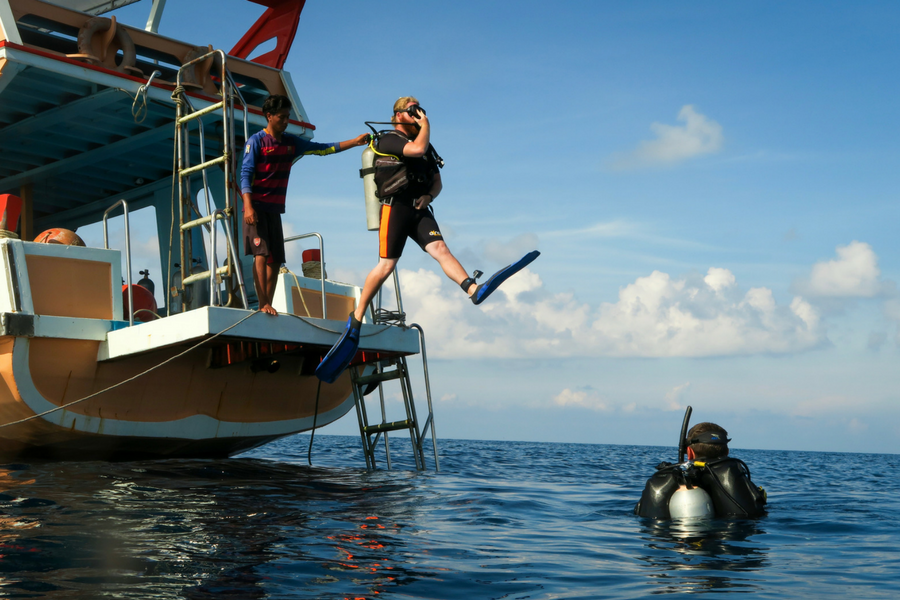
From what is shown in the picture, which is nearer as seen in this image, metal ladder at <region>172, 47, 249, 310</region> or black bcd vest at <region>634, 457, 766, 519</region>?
black bcd vest at <region>634, 457, 766, 519</region>

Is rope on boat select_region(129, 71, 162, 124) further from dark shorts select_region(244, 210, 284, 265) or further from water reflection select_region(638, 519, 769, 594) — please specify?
water reflection select_region(638, 519, 769, 594)

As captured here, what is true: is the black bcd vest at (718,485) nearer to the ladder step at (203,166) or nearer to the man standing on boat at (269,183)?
the man standing on boat at (269,183)

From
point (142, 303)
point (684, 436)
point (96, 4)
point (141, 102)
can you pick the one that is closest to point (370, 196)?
point (142, 303)

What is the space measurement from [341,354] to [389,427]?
2546 mm

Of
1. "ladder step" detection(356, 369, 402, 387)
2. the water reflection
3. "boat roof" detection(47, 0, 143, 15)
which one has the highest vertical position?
"boat roof" detection(47, 0, 143, 15)

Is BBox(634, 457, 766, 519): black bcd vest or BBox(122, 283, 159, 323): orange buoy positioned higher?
BBox(122, 283, 159, 323): orange buoy

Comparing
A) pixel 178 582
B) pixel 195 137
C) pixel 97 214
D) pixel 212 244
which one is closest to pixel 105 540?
pixel 178 582

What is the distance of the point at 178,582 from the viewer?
3396 millimetres

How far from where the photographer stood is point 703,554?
4504 mm

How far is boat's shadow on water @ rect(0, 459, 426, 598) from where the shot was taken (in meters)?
3.45

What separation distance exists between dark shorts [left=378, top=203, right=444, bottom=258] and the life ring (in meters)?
4.09

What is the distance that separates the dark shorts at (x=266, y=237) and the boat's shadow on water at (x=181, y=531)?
1967mm

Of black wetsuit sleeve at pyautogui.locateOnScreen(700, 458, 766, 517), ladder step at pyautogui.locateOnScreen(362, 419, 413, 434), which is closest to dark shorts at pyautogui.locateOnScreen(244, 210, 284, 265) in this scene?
ladder step at pyautogui.locateOnScreen(362, 419, 413, 434)

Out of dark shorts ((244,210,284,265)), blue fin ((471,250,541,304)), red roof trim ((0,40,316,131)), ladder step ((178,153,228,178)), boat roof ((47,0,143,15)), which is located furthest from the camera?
boat roof ((47,0,143,15))
